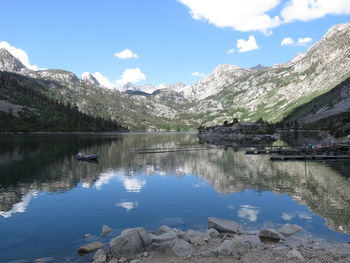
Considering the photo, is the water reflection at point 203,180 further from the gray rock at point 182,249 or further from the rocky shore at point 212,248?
the gray rock at point 182,249

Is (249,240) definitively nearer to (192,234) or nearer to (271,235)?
(271,235)

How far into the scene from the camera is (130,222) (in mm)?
38688

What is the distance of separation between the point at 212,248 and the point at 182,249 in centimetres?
296

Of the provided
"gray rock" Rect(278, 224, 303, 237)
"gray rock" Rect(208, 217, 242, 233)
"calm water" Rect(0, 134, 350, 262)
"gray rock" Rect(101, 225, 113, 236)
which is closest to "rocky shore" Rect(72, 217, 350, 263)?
"gray rock" Rect(278, 224, 303, 237)

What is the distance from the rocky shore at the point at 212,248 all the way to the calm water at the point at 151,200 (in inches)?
146

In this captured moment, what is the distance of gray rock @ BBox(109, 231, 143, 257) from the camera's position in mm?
26828

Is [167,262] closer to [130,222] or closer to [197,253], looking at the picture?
[197,253]

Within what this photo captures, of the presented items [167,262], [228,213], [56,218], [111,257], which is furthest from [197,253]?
[56,218]

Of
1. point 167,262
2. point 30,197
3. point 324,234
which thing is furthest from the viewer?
point 30,197

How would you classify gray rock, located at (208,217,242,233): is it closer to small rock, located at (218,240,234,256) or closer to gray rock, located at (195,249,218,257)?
small rock, located at (218,240,234,256)

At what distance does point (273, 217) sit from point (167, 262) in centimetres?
2141

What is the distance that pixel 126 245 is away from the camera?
27.2 metres

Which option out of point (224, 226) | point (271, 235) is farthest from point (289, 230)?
point (224, 226)

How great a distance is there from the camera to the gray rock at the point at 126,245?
2683 cm
